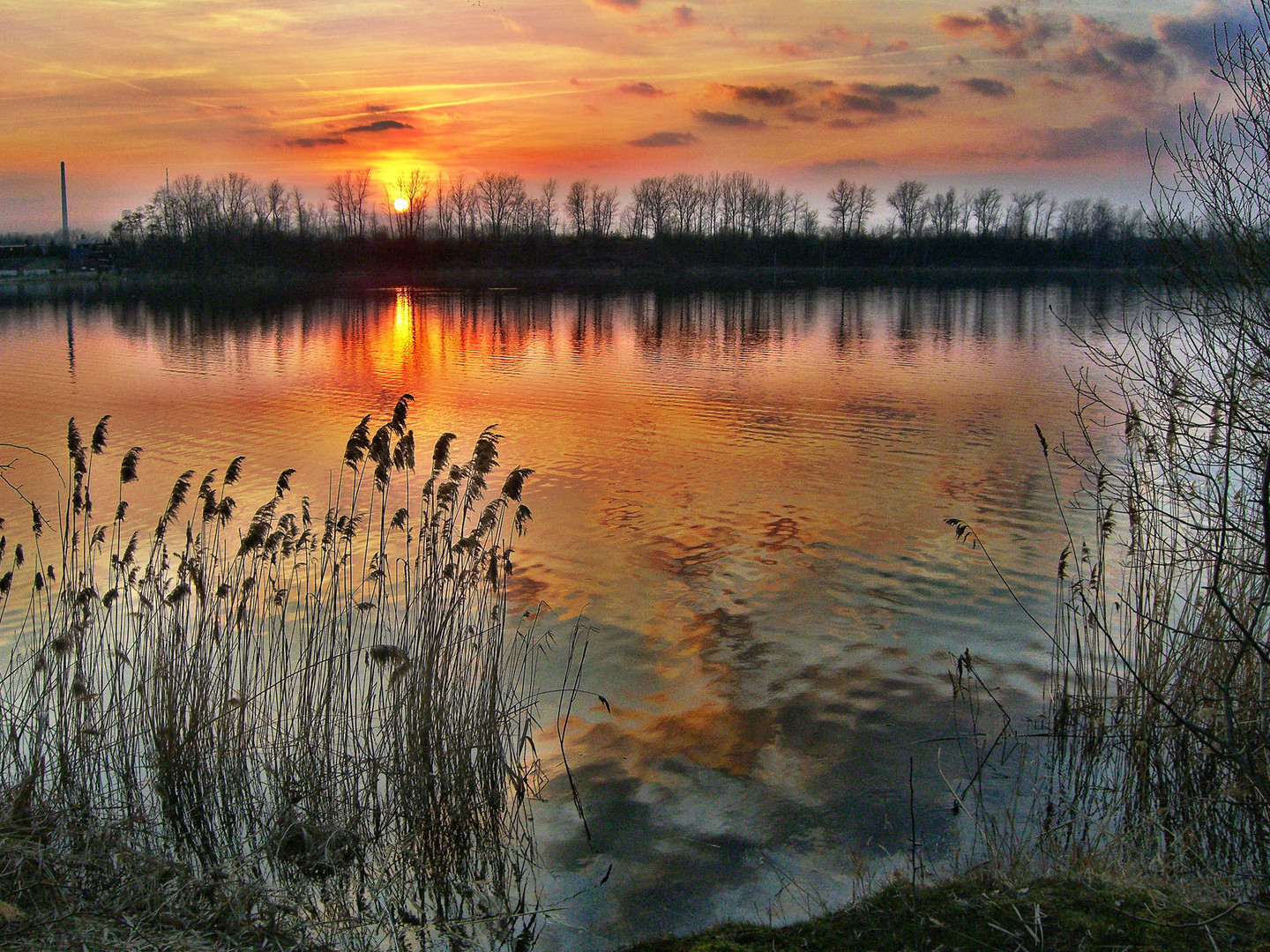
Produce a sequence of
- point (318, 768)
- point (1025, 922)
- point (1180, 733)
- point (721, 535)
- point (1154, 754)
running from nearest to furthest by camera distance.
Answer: point (1025, 922) → point (318, 768) → point (1180, 733) → point (1154, 754) → point (721, 535)

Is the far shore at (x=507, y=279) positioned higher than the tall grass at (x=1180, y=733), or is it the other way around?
the far shore at (x=507, y=279)

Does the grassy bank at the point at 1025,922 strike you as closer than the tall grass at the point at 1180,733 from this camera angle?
Yes

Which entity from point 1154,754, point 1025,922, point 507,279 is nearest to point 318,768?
point 1025,922

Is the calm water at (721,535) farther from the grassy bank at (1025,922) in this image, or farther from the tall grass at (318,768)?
the grassy bank at (1025,922)

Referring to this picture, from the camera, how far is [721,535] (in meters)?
12.7

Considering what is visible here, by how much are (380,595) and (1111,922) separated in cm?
492

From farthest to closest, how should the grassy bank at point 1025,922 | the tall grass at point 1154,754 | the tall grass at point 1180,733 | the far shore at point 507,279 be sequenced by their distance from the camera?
the far shore at point 507,279 < the tall grass at point 1180,733 < the tall grass at point 1154,754 < the grassy bank at point 1025,922

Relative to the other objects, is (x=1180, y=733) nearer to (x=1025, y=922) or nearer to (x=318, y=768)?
(x=1025, y=922)

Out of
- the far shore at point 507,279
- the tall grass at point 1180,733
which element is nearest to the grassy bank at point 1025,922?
the tall grass at point 1180,733

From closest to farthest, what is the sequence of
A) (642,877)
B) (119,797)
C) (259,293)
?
(642,877) < (119,797) < (259,293)

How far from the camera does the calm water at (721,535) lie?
6.05m

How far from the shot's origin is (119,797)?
6086mm

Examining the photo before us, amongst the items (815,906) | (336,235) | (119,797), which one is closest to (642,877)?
(815,906)

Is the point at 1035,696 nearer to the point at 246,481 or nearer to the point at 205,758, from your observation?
the point at 205,758
